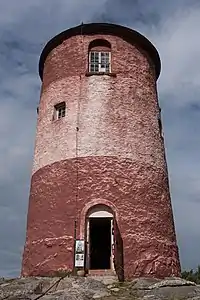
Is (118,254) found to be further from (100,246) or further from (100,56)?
(100,56)

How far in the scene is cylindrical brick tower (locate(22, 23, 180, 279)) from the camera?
18188mm

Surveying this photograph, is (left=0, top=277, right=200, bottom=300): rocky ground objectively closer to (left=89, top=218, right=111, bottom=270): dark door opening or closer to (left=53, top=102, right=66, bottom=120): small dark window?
(left=89, top=218, right=111, bottom=270): dark door opening

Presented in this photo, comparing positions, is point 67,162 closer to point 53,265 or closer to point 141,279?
point 53,265

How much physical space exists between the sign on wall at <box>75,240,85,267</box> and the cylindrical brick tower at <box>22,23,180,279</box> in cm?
44

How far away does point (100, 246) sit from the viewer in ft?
74.3

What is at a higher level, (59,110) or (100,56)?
(100,56)

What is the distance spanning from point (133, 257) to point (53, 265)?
3236 mm

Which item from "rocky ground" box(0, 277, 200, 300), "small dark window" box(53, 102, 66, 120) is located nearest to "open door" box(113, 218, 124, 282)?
"rocky ground" box(0, 277, 200, 300)

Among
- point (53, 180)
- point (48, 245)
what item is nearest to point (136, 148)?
point (53, 180)

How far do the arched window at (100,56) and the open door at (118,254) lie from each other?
763cm

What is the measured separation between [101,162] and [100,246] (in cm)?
563

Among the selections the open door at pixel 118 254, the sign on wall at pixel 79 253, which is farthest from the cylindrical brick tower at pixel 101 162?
the sign on wall at pixel 79 253

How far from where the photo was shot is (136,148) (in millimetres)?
19734

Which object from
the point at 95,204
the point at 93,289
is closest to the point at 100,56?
the point at 95,204
